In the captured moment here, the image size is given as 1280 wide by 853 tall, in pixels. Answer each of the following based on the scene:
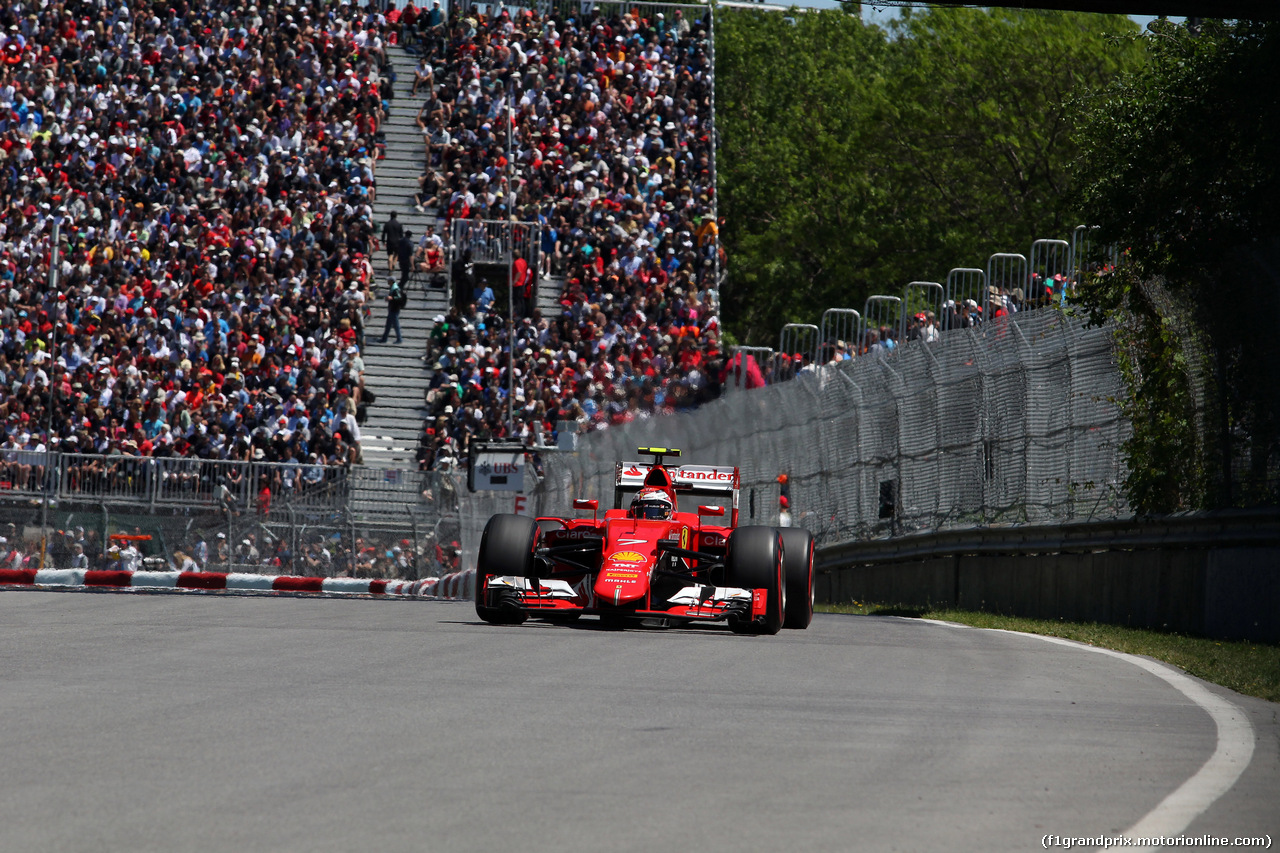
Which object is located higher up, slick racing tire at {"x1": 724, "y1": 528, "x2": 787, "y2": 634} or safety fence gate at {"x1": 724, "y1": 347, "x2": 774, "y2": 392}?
safety fence gate at {"x1": 724, "y1": 347, "x2": 774, "y2": 392}

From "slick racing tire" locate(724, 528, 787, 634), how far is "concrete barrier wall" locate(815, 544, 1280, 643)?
3.25 metres

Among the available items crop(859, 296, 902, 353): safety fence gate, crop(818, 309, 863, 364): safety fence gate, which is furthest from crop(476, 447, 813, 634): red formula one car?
crop(818, 309, 863, 364): safety fence gate

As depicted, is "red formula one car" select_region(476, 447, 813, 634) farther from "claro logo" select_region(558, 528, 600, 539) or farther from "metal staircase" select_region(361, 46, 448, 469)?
"metal staircase" select_region(361, 46, 448, 469)

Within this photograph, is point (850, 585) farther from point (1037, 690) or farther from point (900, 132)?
point (900, 132)

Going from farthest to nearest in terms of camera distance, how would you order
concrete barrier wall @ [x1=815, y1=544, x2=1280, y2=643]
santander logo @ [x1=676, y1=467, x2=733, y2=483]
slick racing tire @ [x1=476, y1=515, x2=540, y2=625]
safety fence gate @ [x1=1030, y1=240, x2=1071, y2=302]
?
safety fence gate @ [x1=1030, y1=240, x2=1071, y2=302], santander logo @ [x1=676, y1=467, x2=733, y2=483], slick racing tire @ [x1=476, y1=515, x2=540, y2=625], concrete barrier wall @ [x1=815, y1=544, x2=1280, y2=643]

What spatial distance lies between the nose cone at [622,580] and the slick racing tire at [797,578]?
1223 millimetres

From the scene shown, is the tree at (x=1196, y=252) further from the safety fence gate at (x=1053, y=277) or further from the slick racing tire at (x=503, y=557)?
the slick racing tire at (x=503, y=557)

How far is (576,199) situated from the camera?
40.4 metres

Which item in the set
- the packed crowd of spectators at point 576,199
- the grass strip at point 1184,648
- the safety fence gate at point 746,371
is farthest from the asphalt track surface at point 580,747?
the packed crowd of spectators at point 576,199

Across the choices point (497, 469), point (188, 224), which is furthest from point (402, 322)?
point (497, 469)

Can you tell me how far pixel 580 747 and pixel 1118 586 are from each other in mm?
10143

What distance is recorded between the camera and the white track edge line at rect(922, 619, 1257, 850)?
5609 mm

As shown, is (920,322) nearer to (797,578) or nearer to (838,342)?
(838,342)

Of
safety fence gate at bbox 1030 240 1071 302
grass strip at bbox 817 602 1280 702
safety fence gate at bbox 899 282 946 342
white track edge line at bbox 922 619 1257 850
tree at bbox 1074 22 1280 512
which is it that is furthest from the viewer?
safety fence gate at bbox 899 282 946 342
